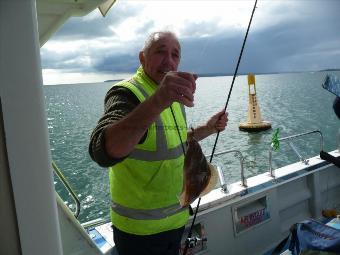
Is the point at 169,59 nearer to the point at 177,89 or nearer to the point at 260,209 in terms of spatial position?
the point at 177,89

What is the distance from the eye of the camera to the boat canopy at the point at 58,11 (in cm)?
127

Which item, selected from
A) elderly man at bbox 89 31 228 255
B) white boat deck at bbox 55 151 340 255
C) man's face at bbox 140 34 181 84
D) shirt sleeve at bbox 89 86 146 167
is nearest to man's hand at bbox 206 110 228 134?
elderly man at bbox 89 31 228 255

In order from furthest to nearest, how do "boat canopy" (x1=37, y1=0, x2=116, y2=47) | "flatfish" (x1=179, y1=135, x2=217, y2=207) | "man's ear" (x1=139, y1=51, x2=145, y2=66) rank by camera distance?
"man's ear" (x1=139, y1=51, x2=145, y2=66), "flatfish" (x1=179, y1=135, x2=217, y2=207), "boat canopy" (x1=37, y1=0, x2=116, y2=47)

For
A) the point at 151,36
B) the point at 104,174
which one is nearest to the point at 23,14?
the point at 151,36

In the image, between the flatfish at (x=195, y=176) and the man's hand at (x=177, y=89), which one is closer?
the man's hand at (x=177, y=89)

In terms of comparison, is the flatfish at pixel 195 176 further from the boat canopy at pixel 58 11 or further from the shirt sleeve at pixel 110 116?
the boat canopy at pixel 58 11

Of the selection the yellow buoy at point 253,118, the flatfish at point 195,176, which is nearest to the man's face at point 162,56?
the flatfish at point 195,176

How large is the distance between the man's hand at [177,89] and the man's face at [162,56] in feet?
2.06

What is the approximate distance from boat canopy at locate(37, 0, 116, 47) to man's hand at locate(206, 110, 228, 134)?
1.37 meters

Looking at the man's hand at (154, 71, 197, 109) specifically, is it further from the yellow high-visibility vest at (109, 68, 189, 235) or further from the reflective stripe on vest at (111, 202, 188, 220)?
the reflective stripe on vest at (111, 202, 188, 220)

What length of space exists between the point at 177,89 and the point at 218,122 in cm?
124

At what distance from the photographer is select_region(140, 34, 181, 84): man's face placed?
1.98 m

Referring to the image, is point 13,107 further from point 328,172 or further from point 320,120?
point 320,120

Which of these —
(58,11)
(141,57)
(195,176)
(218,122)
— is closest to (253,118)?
(218,122)
